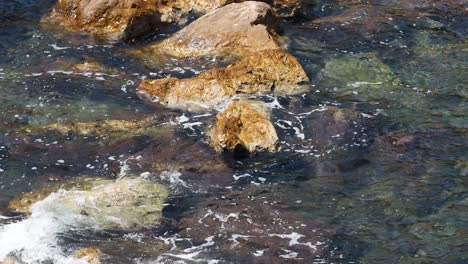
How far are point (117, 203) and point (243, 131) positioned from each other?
7.69 ft

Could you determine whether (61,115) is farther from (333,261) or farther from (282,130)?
(333,261)

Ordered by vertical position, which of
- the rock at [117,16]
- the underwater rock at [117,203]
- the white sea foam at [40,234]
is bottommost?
the underwater rock at [117,203]

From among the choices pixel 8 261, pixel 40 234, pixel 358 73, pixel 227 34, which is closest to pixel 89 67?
pixel 227 34

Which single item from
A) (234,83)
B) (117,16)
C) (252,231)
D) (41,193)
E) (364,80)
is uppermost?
(117,16)

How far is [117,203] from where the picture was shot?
31.2 feet

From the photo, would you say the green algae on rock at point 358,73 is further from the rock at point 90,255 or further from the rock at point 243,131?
the rock at point 90,255

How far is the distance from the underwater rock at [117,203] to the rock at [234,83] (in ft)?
8.75

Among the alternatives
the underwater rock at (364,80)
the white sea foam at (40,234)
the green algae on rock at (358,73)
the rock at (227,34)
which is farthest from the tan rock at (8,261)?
the rock at (227,34)

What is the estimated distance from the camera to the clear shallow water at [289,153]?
8.68 metres

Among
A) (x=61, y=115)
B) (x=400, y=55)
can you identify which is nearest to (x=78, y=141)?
(x=61, y=115)

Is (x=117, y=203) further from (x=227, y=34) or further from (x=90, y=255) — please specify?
(x=227, y=34)

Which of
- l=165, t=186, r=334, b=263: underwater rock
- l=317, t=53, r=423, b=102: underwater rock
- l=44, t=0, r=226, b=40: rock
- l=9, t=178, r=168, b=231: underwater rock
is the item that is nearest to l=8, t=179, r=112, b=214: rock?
l=9, t=178, r=168, b=231: underwater rock

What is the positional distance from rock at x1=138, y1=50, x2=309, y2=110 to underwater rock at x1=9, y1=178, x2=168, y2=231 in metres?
2.67

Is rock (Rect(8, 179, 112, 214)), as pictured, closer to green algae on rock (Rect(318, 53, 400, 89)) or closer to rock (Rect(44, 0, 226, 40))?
green algae on rock (Rect(318, 53, 400, 89))
